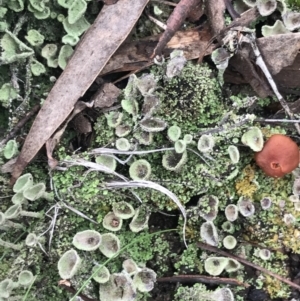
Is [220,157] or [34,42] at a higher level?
[34,42]

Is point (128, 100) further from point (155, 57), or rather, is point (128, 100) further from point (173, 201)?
point (173, 201)

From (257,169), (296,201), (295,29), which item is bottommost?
(296,201)

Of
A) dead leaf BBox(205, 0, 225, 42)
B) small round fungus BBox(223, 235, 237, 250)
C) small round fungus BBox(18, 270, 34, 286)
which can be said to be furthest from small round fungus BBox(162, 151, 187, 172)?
small round fungus BBox(18, 270, 34, 286)

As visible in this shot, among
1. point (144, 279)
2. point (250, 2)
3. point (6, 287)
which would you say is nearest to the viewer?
point (6, 287)

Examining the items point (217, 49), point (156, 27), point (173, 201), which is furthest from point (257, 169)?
point (156, 27)

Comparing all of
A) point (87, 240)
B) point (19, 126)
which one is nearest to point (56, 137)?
point (19, 126)

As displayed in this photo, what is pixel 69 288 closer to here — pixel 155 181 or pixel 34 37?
pixel 155 181
